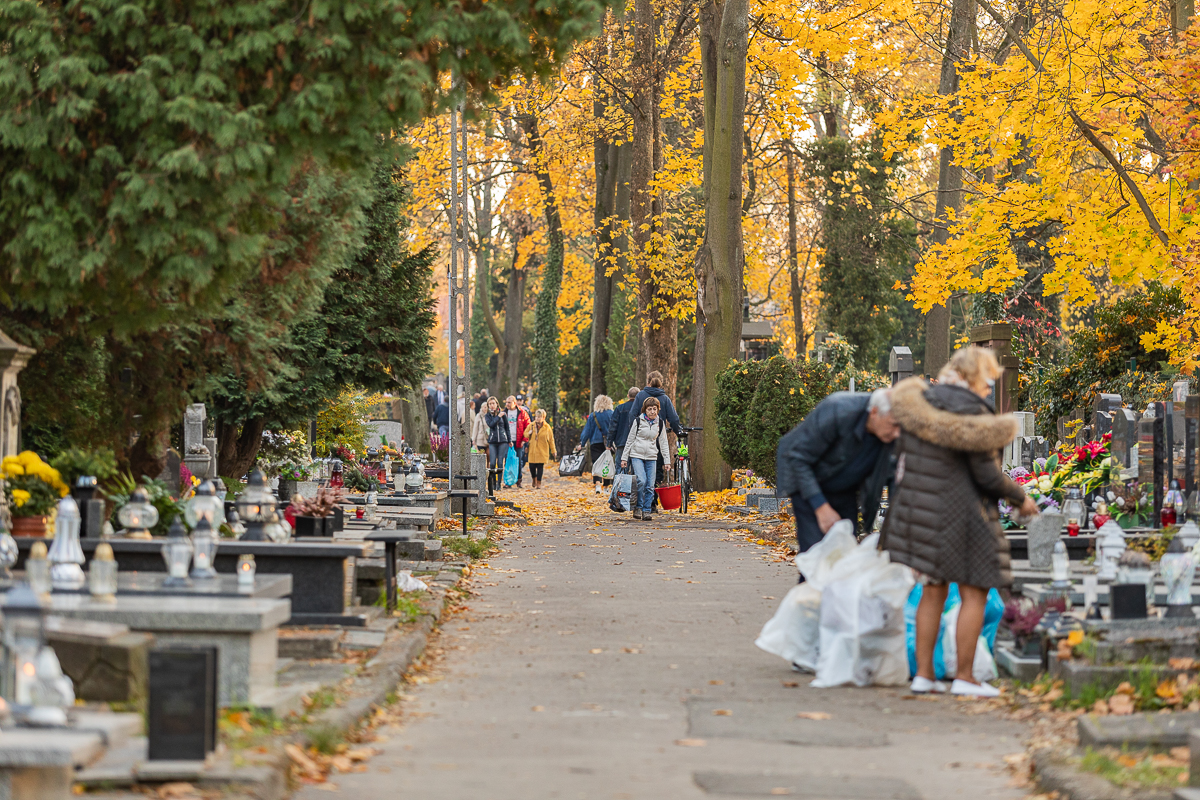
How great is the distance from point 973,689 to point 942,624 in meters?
0.66

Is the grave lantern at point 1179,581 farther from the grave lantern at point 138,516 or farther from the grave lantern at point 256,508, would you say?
the grave lantern at point 138,516

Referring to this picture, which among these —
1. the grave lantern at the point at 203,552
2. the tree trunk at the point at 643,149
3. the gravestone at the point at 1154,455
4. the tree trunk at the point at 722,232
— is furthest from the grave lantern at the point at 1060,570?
the tree trunk at the point at 643,149

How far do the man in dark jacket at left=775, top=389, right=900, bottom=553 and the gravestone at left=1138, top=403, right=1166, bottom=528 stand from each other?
425 cm

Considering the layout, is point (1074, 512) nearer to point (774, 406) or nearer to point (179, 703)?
point (179, 703)

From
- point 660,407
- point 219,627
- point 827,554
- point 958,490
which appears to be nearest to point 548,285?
point 660,407

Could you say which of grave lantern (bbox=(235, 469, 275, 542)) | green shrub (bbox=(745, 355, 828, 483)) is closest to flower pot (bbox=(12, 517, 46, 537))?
grave lantern (bbox=(235, 469, 275, 542))

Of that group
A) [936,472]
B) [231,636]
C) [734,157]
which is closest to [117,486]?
[231,636]

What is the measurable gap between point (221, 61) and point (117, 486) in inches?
137

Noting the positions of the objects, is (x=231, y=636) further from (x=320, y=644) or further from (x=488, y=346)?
(x=488, y=346)

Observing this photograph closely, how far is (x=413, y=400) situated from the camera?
3488 centimetres

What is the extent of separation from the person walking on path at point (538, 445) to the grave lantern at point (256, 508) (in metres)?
21.4

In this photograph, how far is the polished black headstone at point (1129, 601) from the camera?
8055mm

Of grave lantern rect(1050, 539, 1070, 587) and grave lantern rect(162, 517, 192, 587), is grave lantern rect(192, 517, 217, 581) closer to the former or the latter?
grave lantern rect(162, 517, 192, 587)

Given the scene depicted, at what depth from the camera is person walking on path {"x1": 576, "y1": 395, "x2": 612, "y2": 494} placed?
2636 centimetres
